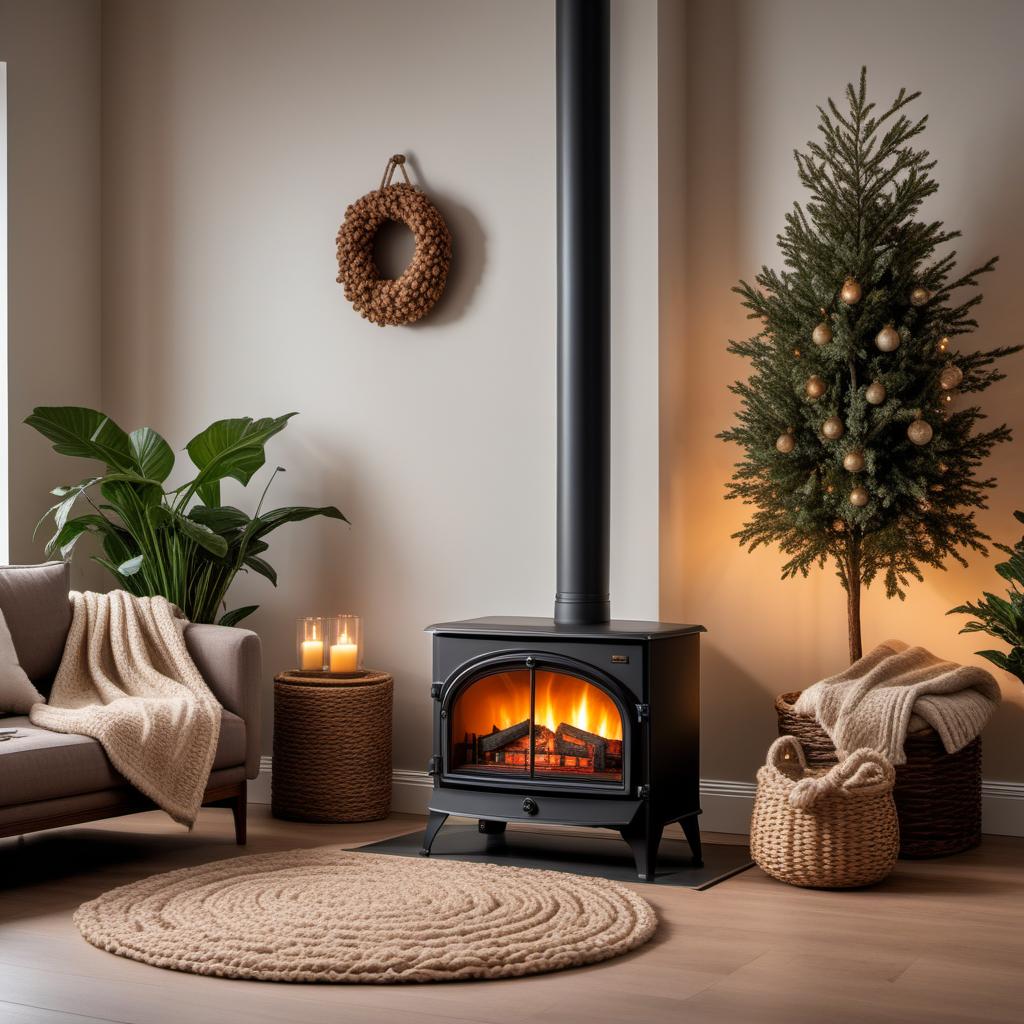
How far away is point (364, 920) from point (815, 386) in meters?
1.91

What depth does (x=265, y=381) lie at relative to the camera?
5.05 metres

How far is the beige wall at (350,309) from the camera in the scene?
4.57 meters

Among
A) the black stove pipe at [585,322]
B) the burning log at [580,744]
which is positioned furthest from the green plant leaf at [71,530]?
the burning log at [580,744]

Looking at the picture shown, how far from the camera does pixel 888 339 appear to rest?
3.87 m

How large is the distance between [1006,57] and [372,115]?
2.08 m

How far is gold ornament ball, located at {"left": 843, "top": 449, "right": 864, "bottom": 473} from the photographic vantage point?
3.89 m

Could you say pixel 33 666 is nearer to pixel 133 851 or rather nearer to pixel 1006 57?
pixel 133 851

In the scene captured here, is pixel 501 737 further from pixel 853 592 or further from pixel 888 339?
pixel 888 339

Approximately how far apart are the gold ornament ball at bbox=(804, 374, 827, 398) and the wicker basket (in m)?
0.90

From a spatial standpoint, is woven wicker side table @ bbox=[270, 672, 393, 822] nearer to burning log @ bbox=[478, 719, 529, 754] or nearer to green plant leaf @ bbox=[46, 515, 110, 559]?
burning log @ bbox=[478, 719, 529, 754]

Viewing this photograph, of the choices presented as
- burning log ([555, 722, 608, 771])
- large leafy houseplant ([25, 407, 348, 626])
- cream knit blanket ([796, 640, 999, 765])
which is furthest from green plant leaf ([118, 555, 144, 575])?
cream knit blanket ([796, 640, 999, 765])

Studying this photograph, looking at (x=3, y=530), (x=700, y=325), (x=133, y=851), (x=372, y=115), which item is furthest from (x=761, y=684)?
(x=3, y=530)

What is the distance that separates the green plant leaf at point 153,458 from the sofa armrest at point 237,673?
2.43 feet

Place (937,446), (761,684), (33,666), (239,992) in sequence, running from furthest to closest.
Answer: (761,684), (33,666), (937,446), (239,992)
